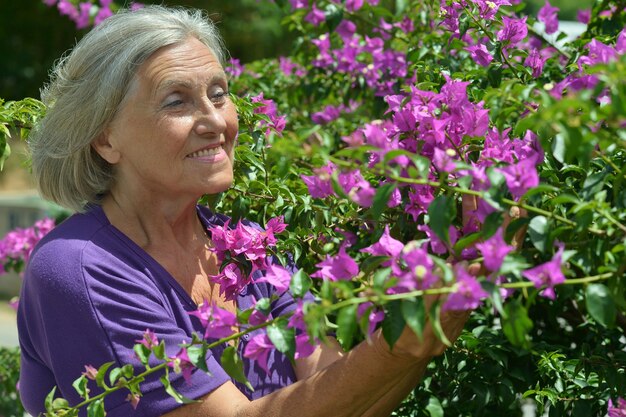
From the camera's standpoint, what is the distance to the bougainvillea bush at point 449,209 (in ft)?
4.29

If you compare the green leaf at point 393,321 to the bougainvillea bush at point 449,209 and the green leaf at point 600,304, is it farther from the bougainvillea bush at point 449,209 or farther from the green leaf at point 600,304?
the green leaf at point 600,304

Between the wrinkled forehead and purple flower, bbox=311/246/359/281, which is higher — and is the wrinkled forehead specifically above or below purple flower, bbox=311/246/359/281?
below

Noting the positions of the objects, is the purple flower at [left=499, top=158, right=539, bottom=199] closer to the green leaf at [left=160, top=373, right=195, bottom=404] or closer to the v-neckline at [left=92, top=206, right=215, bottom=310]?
the green leaf at [left=160, top=373, right=195, bottom=404]

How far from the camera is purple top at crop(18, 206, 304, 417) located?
1942 millimetres

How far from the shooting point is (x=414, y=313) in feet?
4.24

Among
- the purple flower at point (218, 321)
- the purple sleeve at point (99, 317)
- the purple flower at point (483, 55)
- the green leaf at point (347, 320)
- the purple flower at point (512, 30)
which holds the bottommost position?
the purple sleeve at point (99, 317)

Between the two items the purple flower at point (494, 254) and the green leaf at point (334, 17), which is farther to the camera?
the green leaf at point (334, 17)

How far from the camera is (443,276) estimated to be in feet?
4.18

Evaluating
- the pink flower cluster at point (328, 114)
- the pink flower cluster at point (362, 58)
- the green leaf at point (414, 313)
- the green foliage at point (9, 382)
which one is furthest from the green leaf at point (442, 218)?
the green foliage at point (9, 382)

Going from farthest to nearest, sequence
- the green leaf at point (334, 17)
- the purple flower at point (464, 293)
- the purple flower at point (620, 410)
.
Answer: the green leaf at point (334, 17), the purple flower at point (620, 410), the purple flower at point (464, 293)

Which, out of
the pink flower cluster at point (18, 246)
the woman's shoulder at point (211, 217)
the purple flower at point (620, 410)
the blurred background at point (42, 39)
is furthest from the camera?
the blurred background at point (42, 39)

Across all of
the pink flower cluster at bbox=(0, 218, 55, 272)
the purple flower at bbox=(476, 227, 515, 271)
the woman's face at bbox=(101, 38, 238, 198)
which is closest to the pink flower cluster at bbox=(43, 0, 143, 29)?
the pink flower cluster at bbox=(0, 218, 55, 272)

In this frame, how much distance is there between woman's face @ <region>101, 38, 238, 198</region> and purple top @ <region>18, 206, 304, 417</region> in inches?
6.8

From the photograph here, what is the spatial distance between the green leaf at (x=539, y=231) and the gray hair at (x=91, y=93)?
1.14m
